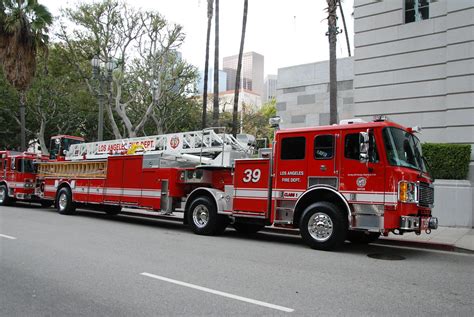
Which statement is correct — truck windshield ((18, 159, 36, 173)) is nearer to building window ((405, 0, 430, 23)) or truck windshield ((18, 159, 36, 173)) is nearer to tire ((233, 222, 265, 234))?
tire ((233, 222, 265, 234))

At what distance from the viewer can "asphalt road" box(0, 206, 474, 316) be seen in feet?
17.2

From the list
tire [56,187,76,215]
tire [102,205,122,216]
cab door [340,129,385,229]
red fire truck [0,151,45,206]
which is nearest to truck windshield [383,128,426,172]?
cab door [340,129,385,229]

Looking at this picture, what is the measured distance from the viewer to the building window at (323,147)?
9.77 meters

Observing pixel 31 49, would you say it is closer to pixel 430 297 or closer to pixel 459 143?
pixel 459 143

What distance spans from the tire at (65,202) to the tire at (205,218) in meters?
6.81

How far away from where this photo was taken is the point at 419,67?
17203mm

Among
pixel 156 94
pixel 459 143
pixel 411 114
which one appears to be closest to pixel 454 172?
pixel 459 143

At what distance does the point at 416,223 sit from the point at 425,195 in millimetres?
828

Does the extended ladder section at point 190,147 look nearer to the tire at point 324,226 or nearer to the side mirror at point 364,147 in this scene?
the tire at point 324,226

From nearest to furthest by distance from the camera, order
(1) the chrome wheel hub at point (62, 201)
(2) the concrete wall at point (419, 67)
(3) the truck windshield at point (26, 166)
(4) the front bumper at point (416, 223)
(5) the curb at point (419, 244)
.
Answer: (4) the front bumper at point (416, 223), (5) the curb at point (419, 244), (2) the concrete wall at point (419, 67), (1) the chrome wheel hub at point (62, 201), (3) the truck windshield at point (26, 166)

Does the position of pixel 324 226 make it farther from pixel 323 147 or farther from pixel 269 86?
pixel 269 86

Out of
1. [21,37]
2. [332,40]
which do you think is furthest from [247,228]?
[21,37]

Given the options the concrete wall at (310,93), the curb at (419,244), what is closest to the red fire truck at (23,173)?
the concrete wall at (310,93)

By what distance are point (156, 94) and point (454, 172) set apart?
18351 mm
